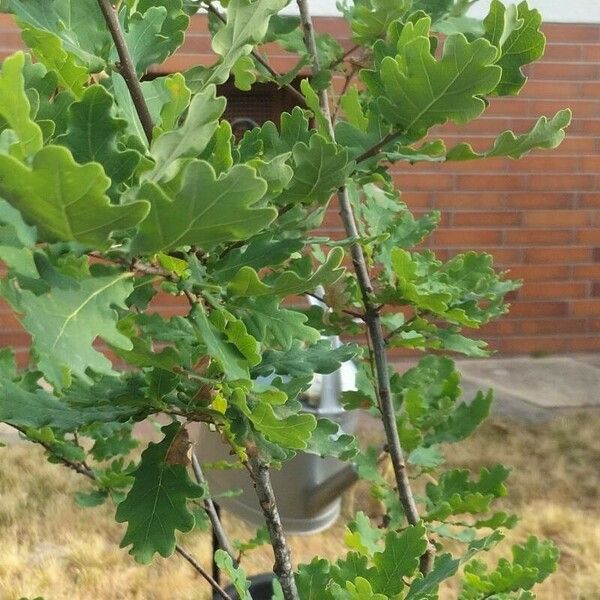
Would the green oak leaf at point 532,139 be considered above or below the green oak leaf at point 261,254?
above

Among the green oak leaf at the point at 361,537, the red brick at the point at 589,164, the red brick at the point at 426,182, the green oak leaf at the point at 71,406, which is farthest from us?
the red brick at the point at 589,164

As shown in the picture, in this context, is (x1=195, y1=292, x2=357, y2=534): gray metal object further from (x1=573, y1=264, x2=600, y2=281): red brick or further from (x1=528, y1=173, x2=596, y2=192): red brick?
(x1=573, y1=264, x2=600, y2=281): red brick

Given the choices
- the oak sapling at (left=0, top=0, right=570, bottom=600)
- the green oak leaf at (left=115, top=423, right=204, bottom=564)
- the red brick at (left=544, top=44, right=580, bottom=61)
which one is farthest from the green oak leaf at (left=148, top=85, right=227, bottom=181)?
the red brick at (left=544, top=44, right=580, bottom=61)

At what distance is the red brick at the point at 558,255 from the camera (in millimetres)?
4082

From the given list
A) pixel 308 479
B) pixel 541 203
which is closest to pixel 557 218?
pixel 541 203

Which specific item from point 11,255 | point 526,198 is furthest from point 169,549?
point 526,198

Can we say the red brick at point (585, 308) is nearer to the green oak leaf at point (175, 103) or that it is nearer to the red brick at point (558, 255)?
the red brick at point (558, 255)

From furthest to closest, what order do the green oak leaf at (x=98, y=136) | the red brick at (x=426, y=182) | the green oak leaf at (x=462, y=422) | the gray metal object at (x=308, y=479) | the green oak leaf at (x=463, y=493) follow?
the red brick at (x=426, y=182)
the gray metal object at (x=308, y=479)
the green oak leaf at (x=462, y=422)
the green oak leaf at (x=463, y=493)
the green oak leaf at (x=98, y=136)

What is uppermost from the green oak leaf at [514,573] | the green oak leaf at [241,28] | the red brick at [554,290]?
the green oak leaf at [241,28]

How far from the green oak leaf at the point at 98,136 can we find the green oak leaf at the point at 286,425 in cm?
19

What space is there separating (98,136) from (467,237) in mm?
3615

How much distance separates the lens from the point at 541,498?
8.23 feet

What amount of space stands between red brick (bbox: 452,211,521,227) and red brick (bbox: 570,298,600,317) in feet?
1.59

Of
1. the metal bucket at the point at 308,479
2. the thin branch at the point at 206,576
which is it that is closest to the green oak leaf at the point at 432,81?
the thin branch at the point at 206,576
